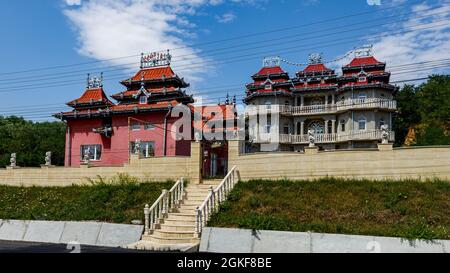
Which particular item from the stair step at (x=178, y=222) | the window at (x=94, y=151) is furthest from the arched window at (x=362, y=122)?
the stair step at (x=178, y=222)

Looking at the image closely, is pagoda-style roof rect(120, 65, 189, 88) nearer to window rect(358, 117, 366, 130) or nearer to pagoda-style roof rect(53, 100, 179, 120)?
pagoda-style roof rect(53, 100, 179, 120)

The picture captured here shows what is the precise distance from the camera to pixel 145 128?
32438mm

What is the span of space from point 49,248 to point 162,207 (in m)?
4.54

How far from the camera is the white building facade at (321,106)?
35.3 m

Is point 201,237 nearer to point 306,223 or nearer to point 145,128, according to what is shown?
point 306,223

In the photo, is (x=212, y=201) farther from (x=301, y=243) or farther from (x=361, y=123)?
(x=361, y=123)

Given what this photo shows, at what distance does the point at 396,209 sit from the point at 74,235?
12240mm

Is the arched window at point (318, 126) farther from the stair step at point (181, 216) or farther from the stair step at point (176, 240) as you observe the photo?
the stair step at point (176, 240)

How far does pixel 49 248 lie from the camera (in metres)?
14.7

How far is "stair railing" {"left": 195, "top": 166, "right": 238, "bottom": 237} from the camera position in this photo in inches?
605

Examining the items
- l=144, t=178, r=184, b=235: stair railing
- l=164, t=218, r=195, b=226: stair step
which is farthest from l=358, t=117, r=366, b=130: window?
l=164, t=218, r=195, b=226: stair step

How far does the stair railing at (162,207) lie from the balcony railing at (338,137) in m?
19.2

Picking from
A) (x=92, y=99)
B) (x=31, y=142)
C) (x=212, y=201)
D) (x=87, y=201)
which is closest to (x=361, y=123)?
(x=92, y=99)

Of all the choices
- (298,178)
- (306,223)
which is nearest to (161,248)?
(306,223)
